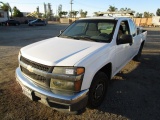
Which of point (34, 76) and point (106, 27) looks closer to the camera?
point (34, 76)

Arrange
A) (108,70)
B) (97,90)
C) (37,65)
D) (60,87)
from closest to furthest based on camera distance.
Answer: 1. (60,87)
2. (37,65)
3. (97,90)
4. (108,70)

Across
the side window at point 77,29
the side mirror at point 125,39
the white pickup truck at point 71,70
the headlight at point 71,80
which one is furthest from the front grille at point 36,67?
the side mirror at point 125,39

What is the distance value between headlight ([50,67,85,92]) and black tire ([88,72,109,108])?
0.45 meters

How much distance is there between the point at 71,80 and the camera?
2.51m

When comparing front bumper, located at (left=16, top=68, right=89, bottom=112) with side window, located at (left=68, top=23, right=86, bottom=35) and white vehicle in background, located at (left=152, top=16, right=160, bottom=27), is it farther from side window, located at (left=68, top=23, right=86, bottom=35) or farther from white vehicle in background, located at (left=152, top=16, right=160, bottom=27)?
white vehicle in background, located at (left=152, top=16, right=160, bottom=27)

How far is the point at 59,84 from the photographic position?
2592mm

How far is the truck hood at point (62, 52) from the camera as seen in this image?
2634mm

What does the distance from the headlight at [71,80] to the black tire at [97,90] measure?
45 centimetres

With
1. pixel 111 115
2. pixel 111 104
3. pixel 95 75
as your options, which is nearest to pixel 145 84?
pixel 111 104

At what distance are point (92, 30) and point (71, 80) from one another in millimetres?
2093

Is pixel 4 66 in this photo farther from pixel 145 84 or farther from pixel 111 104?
pixel 145 84

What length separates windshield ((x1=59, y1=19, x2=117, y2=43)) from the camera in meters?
3.76

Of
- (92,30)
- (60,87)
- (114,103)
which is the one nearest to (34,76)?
(60,87)

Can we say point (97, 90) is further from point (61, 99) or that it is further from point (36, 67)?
point (36, 67)
